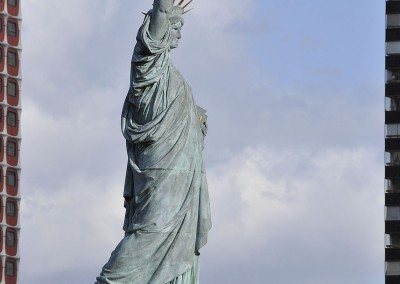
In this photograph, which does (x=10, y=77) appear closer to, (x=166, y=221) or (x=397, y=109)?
(x=397, y=109)

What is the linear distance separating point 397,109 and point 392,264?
11.3 m

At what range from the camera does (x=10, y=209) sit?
193000 millimetres

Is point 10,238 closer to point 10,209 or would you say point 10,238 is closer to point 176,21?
point 10,209

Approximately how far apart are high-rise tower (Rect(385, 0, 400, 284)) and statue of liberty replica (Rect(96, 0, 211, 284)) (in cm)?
9870

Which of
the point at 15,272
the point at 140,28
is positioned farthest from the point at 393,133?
the point at 140,28

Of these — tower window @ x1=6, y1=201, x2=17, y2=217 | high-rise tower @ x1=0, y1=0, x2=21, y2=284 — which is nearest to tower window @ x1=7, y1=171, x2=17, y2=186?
high-rise tower @ x1=0, y1=0, x2=21, y2=284

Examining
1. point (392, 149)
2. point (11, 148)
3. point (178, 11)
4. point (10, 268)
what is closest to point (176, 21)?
point (178, 11)

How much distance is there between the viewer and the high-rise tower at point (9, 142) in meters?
191

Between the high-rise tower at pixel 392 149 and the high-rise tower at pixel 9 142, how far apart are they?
54.7 m

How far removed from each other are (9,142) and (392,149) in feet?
194

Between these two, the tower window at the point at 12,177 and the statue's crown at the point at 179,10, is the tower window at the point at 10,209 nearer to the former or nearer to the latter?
the tower window at the point at 12,177

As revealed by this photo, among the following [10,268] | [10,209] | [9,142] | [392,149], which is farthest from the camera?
[9,142]

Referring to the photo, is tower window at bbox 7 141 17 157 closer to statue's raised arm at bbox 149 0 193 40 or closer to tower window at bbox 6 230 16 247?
tower window at bbox 6 230 16 247

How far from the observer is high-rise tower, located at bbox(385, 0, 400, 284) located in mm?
143250
